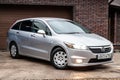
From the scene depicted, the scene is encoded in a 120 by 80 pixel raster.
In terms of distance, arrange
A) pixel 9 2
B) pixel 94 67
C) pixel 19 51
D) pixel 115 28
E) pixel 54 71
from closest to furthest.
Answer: pixel 54 71, pixel 94 67, pixel 19 51, pixel 9 2, pixel 115 28

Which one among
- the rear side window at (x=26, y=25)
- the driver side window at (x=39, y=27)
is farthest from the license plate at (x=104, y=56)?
the rear side window at (x=26, y=25)

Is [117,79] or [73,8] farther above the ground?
[73,8]

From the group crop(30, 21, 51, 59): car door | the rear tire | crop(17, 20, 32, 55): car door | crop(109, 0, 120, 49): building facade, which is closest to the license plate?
crop(30, 21, 51, 59): car door

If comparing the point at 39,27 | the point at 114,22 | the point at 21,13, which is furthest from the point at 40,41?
the point at 114,22

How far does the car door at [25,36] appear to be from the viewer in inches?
532

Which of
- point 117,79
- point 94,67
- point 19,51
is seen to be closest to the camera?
point 117,79

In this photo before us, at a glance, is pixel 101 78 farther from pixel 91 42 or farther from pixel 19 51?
pixel 19 51

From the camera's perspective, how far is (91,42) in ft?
38.4

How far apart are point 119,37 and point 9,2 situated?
7.19m

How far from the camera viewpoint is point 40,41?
12734 mm

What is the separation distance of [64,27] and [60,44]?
1.24 m

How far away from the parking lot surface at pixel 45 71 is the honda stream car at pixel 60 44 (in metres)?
0.29

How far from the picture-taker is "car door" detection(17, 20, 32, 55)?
44.4 ft

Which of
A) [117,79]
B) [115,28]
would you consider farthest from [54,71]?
[115,28]
